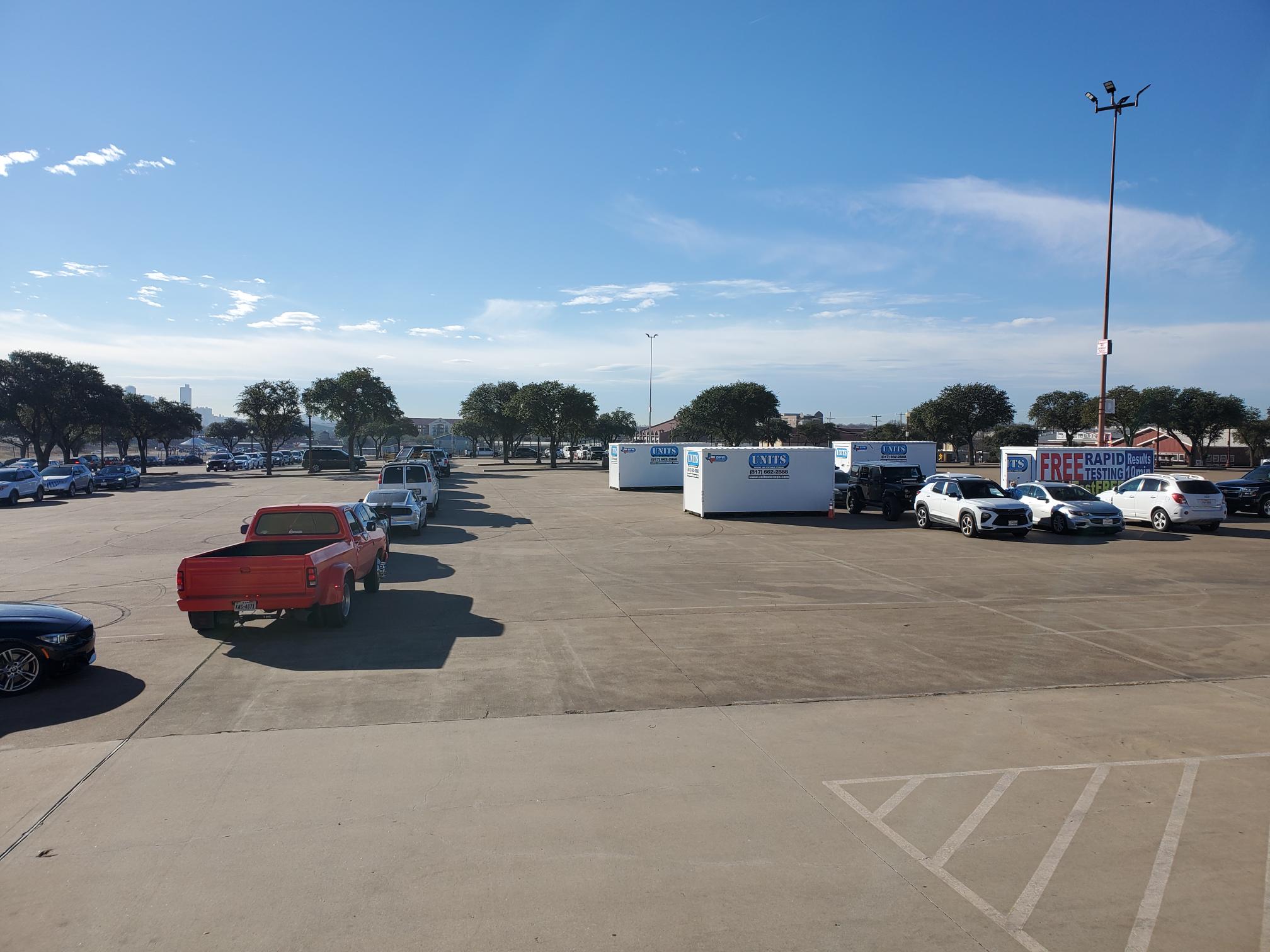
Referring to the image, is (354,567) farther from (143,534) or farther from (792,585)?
(143,534)

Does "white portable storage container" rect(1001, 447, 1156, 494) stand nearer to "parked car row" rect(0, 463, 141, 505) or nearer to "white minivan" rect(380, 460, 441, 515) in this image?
"white minivan" rect(380, 460, 441, 515)

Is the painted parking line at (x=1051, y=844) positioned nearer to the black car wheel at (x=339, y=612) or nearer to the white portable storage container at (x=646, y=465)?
the black car wheel at (x=339, y=612)

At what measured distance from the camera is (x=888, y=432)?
104 metres

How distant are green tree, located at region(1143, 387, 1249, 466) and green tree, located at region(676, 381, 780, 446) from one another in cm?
3388

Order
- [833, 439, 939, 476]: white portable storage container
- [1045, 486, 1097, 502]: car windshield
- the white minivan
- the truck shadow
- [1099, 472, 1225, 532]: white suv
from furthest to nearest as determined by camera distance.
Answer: [833, 439, 939, 476]: white portable storage container, the white minivan, [1099, 472, 1225, 532]: white suv, [1045, 486, 1097, 502]: car windshield, the truck shadow

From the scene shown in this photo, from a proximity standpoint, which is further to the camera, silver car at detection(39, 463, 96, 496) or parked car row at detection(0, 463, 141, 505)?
silver car at detection(39, 463, 96, 496)

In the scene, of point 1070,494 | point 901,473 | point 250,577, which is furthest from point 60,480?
point 1070,494

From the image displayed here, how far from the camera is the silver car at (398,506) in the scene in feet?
68.9

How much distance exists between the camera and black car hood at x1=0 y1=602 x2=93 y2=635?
26.7ft

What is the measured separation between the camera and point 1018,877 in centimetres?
472

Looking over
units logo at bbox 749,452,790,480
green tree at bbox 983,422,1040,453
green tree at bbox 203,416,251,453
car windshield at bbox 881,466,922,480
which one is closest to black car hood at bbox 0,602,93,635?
units logo at bbox 749,452,790,480

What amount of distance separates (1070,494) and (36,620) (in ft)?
80.3

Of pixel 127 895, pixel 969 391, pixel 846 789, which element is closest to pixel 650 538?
pixel 846 789

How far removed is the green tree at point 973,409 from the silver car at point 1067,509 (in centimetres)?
5051
